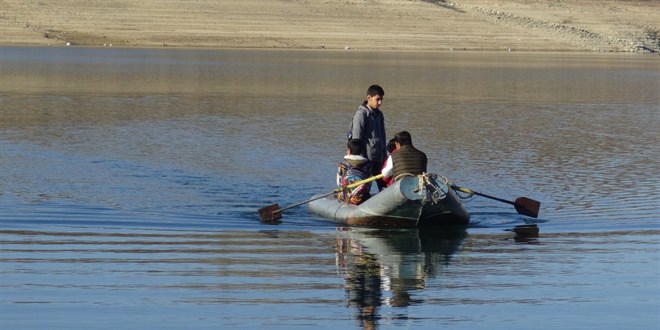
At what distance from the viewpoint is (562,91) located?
4391 centimetres

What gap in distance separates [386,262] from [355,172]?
2.97 meters

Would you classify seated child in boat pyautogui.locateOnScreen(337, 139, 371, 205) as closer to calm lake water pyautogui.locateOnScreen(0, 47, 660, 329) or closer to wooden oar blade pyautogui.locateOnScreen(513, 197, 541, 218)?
calm lake water pyautogui.locateOnScreen(0, 47, 660, 329)

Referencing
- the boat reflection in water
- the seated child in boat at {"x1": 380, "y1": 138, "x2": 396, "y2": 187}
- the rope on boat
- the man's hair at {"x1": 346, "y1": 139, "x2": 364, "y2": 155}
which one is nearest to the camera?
the boat reflection in water

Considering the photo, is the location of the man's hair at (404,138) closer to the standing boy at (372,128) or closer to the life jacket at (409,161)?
the life jacket at (409,161)

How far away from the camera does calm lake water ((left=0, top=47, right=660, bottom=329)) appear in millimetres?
9531

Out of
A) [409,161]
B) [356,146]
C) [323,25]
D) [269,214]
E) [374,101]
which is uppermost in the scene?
[323,25]

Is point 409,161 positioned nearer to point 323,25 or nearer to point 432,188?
point 432,188

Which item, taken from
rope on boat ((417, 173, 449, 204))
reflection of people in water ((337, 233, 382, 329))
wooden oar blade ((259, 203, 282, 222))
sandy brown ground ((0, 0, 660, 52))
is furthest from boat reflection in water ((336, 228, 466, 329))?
sandy brown ground ((0, 0, 660, 52))

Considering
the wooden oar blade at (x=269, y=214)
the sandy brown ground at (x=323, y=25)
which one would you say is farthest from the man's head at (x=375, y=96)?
the sandy brown ground at (x=323, y=25)

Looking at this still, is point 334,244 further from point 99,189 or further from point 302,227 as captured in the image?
point 99,189

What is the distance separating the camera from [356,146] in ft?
47.6

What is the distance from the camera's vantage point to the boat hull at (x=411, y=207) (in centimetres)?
1359

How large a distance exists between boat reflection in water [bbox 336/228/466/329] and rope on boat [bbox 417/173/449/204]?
39 centimetres

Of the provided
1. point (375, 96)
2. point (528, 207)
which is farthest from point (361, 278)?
point (528, 207)
